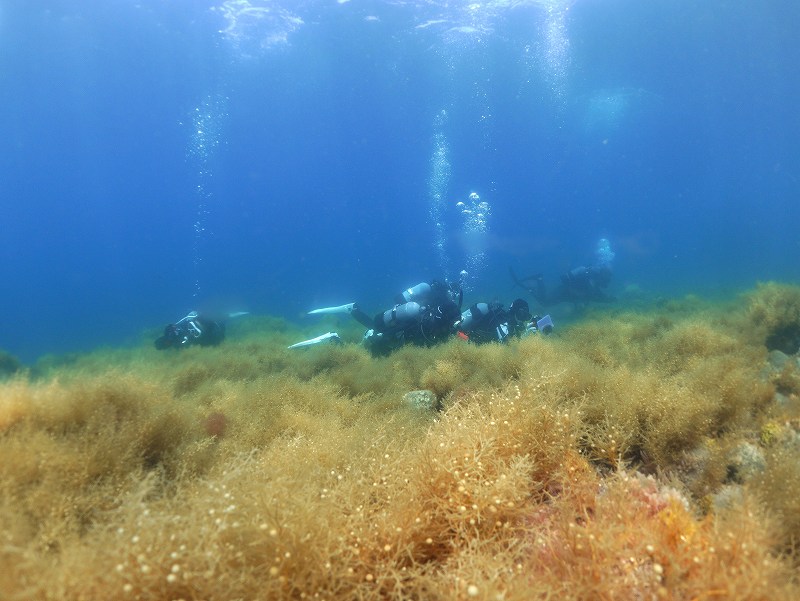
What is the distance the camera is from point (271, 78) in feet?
143

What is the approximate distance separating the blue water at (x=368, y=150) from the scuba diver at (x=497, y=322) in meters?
11.4

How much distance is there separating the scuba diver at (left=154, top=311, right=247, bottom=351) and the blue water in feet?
11.0

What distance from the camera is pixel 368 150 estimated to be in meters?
71.5

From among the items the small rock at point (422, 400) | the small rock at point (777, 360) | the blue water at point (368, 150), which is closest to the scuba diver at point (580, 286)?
the blue water at point (368, 150)

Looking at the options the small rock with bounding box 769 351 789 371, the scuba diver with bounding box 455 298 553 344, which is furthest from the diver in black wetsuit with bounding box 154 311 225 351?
the small rock with bounding box 769 351 789 371

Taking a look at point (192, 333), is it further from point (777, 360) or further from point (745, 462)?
point (777, 360)

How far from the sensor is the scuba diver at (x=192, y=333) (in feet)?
39.4

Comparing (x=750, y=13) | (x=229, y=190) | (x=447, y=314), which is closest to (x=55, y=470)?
(x=447, y=314)

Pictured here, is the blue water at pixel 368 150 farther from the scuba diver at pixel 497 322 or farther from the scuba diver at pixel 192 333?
the scuba diver at pixel 497 322

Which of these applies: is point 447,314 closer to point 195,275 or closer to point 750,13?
Answer: point 750,13

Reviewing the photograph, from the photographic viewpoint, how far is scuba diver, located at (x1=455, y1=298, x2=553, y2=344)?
10227mm

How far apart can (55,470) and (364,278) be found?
72.6 meters

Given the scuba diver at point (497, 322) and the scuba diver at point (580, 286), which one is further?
the scuba diver at point (580, 286)

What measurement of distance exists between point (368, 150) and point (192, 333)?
65797mm
